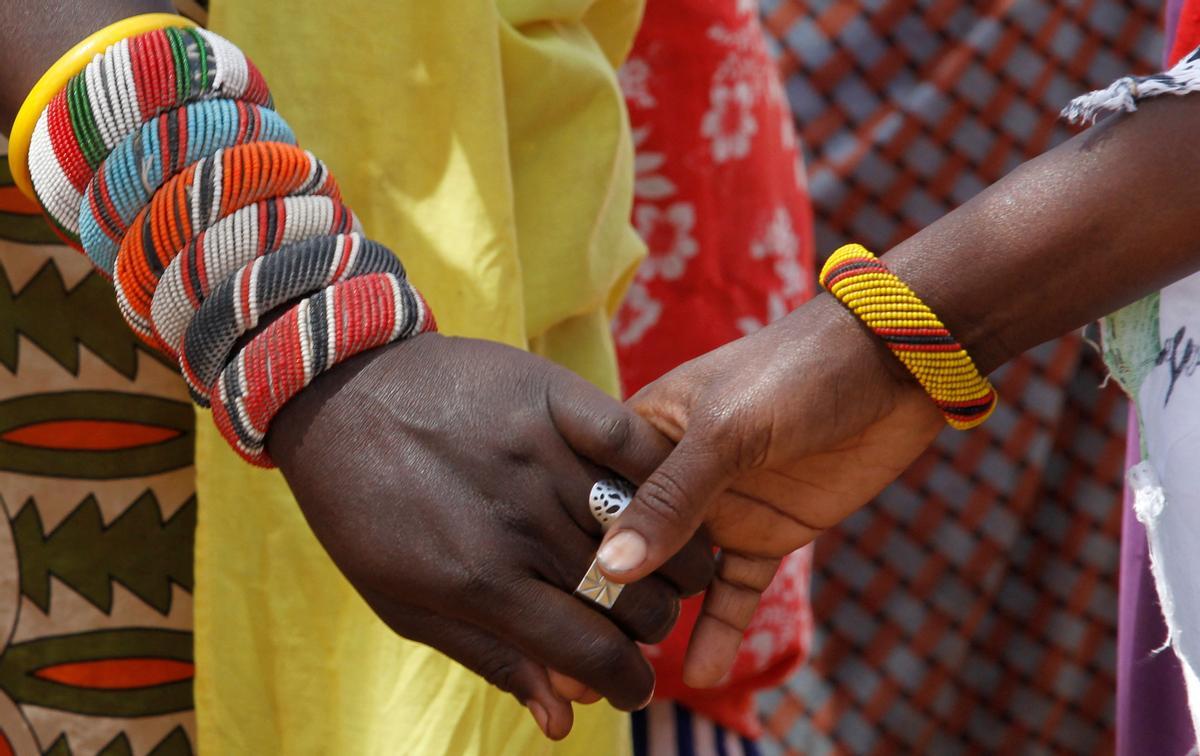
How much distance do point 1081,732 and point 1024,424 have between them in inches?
18.3

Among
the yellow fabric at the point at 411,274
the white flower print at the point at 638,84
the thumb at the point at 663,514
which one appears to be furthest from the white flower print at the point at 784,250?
→ the thumb at the point at 663,514

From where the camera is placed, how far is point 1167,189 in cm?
75

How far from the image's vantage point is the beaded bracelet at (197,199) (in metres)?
0.77

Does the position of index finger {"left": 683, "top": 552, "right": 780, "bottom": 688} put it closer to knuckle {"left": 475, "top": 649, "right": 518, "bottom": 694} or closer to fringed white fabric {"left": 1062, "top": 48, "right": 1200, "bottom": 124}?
knuckle {"left": 475, "top": 649, "right": 518, "bottom": 694}

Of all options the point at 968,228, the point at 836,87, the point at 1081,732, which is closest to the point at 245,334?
the point at 968,228

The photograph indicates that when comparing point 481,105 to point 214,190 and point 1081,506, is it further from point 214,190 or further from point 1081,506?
point 1081,506

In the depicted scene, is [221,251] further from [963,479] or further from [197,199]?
[963,479]

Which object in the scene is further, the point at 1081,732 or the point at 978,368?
the point at 1081,732

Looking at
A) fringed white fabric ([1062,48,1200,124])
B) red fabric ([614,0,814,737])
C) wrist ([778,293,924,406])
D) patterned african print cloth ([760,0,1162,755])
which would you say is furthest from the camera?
patterned african print cloth ([760,0,1162,755])

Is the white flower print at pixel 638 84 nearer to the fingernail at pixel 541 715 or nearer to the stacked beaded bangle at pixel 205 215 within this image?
the stacked beaded bangle at pixel 205 215

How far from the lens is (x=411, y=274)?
0.95 m

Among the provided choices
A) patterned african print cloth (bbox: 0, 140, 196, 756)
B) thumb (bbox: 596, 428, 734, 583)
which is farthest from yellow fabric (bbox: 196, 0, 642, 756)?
thumb (bbox: 596, 428, 734, 583)

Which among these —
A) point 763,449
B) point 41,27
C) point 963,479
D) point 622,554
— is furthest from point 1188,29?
point 963,479

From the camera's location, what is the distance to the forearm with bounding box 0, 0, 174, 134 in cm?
82
